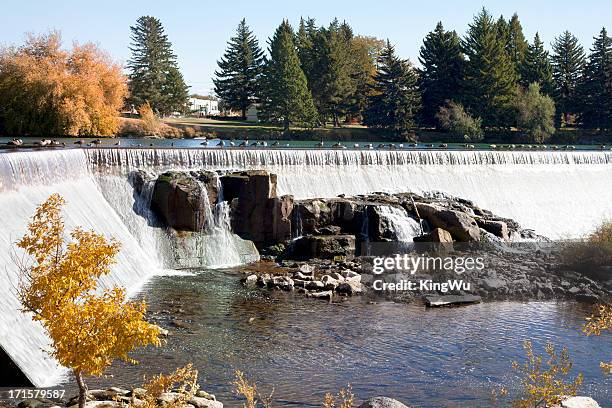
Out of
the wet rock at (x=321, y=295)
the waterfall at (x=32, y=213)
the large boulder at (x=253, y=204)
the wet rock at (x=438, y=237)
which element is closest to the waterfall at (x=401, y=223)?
the wet rock at (x=438, y=237)

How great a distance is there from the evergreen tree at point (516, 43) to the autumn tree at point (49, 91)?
4626 cm

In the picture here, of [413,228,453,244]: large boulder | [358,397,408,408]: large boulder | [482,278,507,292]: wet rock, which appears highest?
[358,397,408,408]: large boulder

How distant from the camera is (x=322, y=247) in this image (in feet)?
93.0

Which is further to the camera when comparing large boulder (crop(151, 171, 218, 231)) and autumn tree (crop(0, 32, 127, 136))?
autumn tree (crop(0, 32, 127, 136))

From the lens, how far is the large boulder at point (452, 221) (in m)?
30.1

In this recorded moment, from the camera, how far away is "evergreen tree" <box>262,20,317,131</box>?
6825 cm

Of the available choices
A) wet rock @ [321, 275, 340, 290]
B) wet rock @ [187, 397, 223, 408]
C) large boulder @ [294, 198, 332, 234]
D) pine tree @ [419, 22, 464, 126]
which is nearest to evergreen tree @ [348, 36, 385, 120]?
pine tree @ [419, 22, 464, 126]

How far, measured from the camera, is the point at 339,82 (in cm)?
7525

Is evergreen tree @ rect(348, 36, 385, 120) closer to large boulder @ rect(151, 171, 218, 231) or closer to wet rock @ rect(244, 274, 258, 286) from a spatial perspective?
large boulder @ rect(151, 171, 218, 231)

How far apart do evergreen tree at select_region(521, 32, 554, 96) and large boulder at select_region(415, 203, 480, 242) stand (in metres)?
48.1

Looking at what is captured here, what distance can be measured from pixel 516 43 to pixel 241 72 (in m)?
30.7

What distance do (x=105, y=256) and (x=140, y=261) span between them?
47.4 ft

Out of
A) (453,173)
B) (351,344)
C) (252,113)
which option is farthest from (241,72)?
(351,344)

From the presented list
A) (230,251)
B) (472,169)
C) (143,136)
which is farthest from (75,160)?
(143,136)
